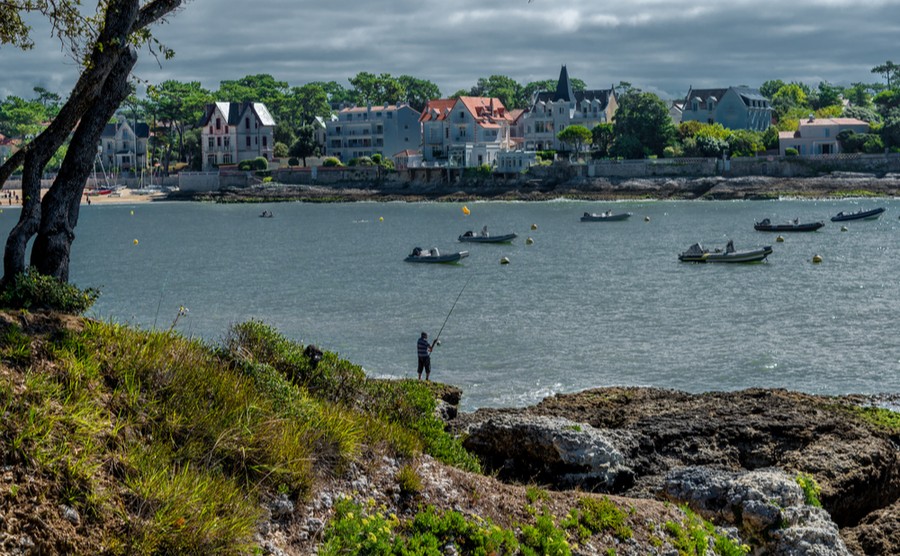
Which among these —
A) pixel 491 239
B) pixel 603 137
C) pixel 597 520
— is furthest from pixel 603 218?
pixel 597 520

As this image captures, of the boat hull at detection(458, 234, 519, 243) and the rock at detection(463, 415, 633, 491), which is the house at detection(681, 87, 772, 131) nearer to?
the boat hull at detection(458, 234, 519, 243)

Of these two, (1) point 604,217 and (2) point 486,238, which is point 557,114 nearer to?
(1) point 604,217

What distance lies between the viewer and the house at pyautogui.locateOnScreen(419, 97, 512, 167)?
449ft

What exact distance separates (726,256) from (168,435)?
4870 cm

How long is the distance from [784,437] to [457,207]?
102 metres

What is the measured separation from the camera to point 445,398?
1947cm

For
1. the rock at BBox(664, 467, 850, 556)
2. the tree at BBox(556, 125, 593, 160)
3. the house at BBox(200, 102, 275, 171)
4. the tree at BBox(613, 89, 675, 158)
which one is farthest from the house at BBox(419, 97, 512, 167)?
the rock at BBox(664, 467, 850, 556)

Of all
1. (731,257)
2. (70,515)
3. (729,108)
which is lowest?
(731,257)

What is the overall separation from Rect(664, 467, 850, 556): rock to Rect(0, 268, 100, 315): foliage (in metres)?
7.08

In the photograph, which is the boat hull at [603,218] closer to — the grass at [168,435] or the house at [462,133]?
the house at [462,133]

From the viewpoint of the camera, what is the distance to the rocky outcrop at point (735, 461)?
11.9m

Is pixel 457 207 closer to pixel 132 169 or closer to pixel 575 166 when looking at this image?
pixel 575 166

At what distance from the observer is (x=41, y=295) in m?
12.7

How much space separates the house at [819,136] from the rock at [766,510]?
4653 inches
